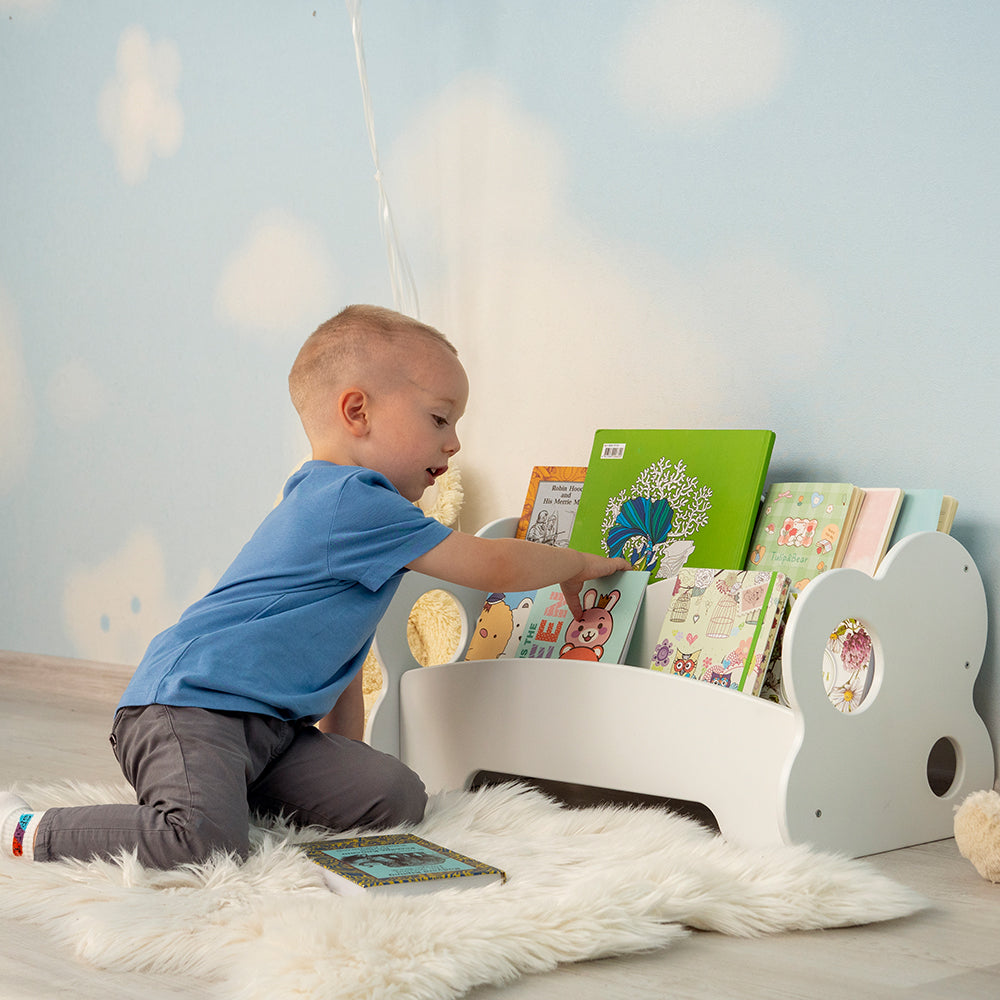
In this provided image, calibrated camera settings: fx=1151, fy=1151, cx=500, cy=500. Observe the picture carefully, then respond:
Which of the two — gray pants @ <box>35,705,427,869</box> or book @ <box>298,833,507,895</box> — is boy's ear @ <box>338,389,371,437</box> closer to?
gray pants @ <box>35,705,427,869</box>

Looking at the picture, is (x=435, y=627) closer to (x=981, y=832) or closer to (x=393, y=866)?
(x=393, y=866)

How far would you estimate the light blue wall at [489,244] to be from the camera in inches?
52.8

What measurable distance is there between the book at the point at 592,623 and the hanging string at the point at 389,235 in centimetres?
61

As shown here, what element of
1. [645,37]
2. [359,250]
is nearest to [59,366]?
[359,250]


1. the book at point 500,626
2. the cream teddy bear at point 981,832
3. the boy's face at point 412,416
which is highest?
the boy's face at point 412,416

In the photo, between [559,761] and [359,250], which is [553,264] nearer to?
[359,250]

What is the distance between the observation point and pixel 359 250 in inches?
75.2

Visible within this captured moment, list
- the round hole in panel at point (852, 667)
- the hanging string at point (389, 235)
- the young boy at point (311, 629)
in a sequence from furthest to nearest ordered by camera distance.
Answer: the hanging string at point (389, 235) < the round hole in panel at point (852, 667) < the young boy at point (311, 629)

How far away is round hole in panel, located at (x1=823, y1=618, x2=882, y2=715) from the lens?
3.77ft

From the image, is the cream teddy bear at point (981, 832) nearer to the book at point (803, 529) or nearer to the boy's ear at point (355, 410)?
the book at point (803, 529)

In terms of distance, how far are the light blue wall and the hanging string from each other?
0.07 ft

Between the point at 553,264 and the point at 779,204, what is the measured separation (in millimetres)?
359

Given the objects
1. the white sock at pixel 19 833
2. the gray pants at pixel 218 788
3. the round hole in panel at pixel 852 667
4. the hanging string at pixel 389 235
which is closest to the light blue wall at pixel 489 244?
the hanging string at pixel 389 235

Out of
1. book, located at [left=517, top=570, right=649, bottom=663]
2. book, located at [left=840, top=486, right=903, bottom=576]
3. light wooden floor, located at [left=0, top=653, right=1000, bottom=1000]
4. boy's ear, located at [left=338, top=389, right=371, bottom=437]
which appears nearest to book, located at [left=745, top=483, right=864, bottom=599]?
book, located at [left=840, top=486, right=903, bottom=576]
